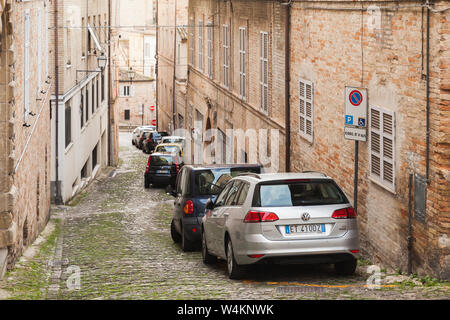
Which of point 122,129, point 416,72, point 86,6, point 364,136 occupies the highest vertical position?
point 86,6

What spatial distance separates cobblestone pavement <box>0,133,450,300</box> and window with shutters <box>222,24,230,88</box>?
26.0ft

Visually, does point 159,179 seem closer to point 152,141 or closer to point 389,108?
point 152,141

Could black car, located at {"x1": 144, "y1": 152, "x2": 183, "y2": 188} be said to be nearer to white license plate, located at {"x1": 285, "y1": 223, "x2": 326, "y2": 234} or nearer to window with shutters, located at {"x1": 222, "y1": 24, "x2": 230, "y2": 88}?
window with shutters, located at {"x1": 222, "y1": 24, "x2": 230, "y2": 88}

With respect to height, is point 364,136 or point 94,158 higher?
point 364,136

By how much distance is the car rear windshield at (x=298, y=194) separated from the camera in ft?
36.0

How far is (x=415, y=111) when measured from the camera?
1124cm

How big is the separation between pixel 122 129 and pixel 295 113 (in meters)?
75.8

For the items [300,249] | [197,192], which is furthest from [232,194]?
[197,192]

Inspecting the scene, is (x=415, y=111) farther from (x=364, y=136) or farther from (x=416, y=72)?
(x=364, y=136)

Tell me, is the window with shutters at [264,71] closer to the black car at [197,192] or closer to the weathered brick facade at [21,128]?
the weathered brick facade at [21,128]

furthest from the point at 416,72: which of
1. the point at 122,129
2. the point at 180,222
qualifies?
the point at 122,129

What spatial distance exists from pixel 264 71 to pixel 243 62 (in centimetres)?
333

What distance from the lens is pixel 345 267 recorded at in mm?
11547

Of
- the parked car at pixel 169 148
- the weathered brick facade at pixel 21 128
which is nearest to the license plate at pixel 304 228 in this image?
the weathered brick facade at pixel 21 128
